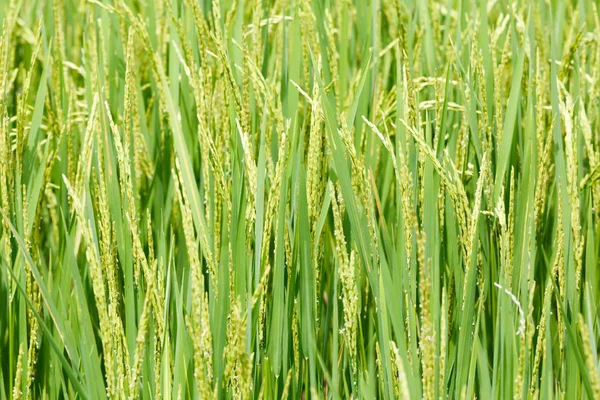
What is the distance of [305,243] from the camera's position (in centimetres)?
123

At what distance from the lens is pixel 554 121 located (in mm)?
1304

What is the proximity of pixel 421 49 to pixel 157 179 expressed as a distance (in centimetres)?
64

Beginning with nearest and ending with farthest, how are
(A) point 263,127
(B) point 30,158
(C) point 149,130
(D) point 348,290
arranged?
(D) point 348,290 → (A) point 263,127 → (B) point 30,158 → (C) point 149,130

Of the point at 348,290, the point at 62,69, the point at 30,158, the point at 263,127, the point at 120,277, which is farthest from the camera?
the point at 62,69

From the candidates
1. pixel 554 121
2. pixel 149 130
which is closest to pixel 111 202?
pixel 149 130

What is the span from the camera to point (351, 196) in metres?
1.19

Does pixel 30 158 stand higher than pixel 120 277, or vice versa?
pixel 30 158

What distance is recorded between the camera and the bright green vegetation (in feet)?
3.62

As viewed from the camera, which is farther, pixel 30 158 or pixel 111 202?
pixel 30 158

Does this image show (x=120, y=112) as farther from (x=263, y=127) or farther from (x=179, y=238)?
(x=263, y=127)

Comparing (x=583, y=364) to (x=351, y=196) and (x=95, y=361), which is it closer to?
(x=351, y=196)

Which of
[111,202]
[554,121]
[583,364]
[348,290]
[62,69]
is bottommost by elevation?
[583,364]

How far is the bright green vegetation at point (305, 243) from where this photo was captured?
3.62 feet

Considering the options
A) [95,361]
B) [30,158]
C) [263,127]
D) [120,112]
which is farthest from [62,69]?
[95,361]
